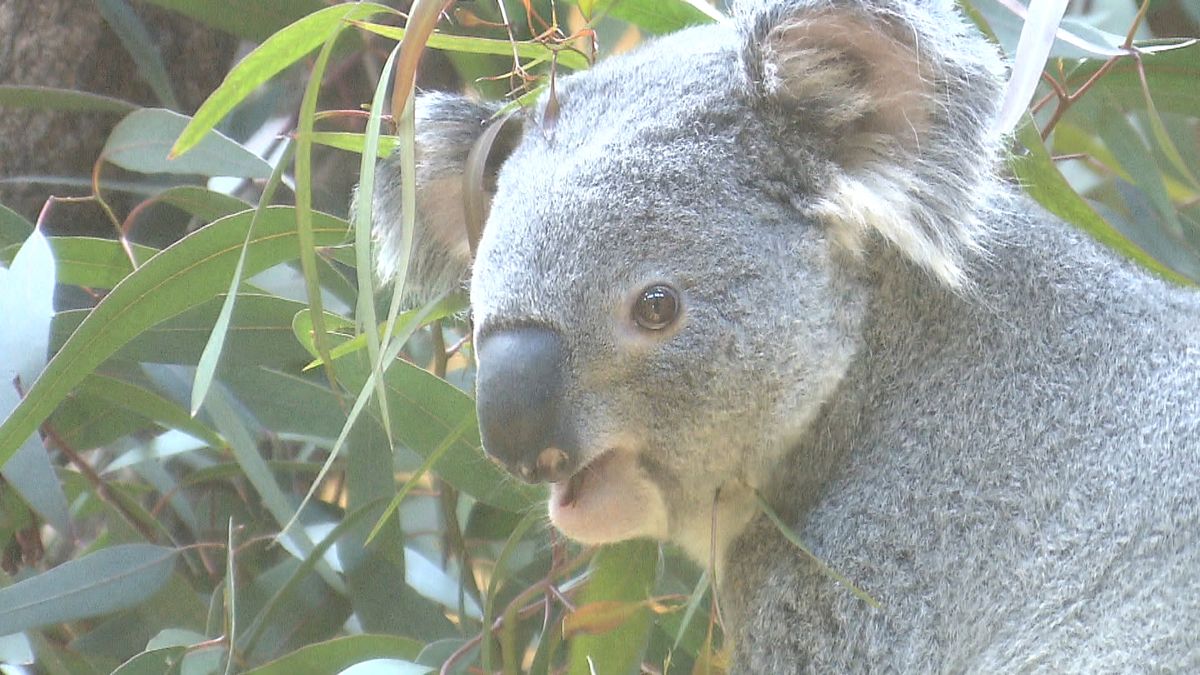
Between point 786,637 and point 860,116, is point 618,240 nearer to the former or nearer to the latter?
point 860,116

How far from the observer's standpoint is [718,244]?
1.60 meters

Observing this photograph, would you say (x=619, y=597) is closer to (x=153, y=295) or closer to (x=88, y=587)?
(x=153, y=295)

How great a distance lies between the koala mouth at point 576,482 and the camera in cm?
165

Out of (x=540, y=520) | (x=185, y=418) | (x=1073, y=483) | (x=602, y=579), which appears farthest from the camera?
(x=185, y=418)

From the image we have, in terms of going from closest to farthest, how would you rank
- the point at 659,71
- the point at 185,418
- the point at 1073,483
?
the point at 1073,483
the point at 659,71
the point at 185,418

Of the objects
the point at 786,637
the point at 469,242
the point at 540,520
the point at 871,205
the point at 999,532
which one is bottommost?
the point at 540,520

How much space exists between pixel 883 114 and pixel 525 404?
0.55 metres

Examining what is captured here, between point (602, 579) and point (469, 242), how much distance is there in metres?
0.51

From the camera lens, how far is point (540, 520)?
6.95ft

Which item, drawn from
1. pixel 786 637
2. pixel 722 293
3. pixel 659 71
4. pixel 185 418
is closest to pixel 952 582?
pixel 786 637

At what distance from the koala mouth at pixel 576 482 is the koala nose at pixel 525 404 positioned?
86 mm

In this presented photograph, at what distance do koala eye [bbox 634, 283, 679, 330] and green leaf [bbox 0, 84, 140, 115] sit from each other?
4.72ft

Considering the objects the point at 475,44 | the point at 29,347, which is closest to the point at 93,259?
the point at 29,347

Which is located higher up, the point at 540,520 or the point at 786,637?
the point at 786,637
